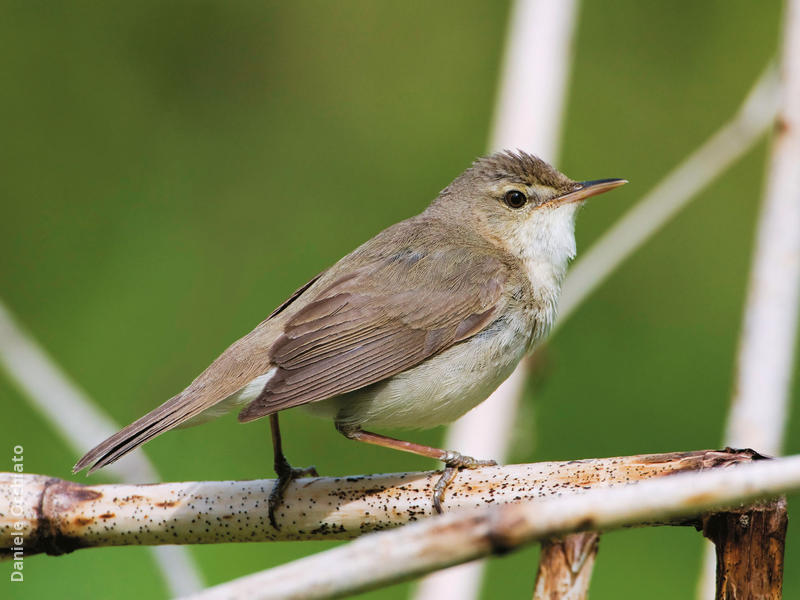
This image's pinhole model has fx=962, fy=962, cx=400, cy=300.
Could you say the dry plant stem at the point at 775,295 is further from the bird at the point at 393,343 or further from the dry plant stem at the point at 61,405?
the dry plant stem at the point at 61,405

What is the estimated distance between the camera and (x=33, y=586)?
156 inches

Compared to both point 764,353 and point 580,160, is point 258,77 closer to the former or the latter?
point 580,160

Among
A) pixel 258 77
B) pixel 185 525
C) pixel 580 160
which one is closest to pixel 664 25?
pixel 580 160

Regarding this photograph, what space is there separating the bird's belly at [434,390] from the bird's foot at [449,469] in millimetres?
209

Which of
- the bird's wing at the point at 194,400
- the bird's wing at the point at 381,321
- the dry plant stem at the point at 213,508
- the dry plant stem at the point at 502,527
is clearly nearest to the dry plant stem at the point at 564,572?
the dry plant stem at the point at 213,508

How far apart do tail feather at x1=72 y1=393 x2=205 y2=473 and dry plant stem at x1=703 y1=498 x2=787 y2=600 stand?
1.61 m

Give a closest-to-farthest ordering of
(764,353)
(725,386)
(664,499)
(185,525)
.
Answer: (664,499)
(185,525)
(764,353)
(725,386)

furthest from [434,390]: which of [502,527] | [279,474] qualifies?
[502,527]

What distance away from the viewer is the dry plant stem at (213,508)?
256 centimetres

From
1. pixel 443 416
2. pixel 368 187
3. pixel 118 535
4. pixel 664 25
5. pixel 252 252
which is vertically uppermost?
pixel 664 25

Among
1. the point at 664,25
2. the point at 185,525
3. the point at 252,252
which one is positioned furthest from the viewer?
the point at 664,25

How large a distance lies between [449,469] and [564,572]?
2.07 ft

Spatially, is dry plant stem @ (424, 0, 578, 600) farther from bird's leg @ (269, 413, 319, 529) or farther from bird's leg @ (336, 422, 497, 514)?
bird's leg @ (269, 413, 319, 529)

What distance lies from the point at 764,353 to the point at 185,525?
5.87 ft
